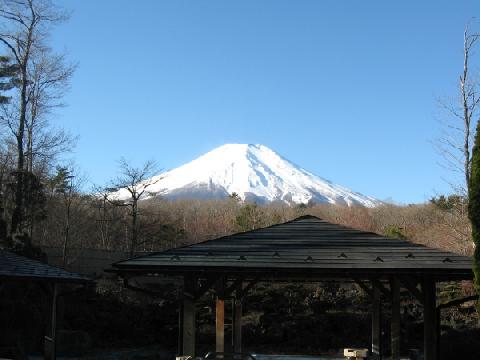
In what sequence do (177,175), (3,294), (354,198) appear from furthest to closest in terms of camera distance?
(177,175), (354,198), (3,294)

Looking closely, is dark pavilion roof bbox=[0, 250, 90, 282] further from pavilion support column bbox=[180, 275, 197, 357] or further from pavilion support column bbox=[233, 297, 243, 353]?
pavilion support column bbox=[180, 275, 197, 357]

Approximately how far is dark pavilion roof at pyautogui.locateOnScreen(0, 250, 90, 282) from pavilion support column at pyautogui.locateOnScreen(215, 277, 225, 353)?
4.50 metres

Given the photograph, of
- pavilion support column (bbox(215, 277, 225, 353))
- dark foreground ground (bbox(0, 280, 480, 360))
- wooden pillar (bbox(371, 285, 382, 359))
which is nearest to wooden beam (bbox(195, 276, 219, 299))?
pavilion support column (bbox(215, 277, 225, 353))

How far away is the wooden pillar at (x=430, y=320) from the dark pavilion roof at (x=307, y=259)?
307 millimetres

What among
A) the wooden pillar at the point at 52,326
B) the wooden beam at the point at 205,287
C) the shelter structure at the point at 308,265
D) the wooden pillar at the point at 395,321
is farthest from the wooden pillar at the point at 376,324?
the wooden pillar at the point at 52,326

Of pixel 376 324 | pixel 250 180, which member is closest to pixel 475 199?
pixel 376 324

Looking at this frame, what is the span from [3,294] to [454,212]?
17242 mm

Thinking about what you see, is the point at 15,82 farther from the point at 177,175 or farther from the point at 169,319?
the point at 177,175

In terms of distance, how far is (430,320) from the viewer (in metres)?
10.7

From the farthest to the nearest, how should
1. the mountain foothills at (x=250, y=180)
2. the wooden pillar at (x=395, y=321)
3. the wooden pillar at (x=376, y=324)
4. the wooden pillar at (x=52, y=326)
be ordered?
1. the mountain foothills at (x=250, y=180)
2. the wooden pillar at (x=52, y=326)
3. the wooden pillar at (x=376, y=324)
4. the wooden pillar at (x=395, y=321)

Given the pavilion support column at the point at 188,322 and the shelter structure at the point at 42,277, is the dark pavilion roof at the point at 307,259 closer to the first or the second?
the pavilion support column at the point at 188,322

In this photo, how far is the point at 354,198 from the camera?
321ft

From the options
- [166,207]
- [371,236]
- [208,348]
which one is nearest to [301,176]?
[166,207]

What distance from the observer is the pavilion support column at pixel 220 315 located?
443 inches
